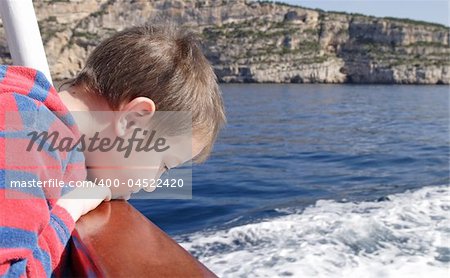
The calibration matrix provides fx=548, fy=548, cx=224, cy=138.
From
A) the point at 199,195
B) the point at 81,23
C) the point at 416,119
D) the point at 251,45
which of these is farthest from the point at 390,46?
the point at 199,195

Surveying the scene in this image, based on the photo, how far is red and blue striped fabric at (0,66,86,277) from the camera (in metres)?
0.78

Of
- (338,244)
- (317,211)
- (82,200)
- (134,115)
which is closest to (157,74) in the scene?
(134,115)

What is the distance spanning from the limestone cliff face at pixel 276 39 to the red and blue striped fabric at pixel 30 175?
5279cm

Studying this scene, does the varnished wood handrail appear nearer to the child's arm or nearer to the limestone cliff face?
the child's arm

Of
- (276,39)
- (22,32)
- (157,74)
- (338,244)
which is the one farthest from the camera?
(276,39)

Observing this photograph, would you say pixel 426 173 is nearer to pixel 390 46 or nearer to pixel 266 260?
pixel 266 260

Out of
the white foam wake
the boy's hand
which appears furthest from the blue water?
the boy's hand

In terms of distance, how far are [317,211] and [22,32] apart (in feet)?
9.60

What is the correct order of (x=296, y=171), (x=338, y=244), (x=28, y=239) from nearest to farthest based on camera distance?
(x=28, y=239)
(x=338, y=244)
(x=296, y=171)

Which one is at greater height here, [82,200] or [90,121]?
[90,121]

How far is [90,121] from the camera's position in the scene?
3.56 feet

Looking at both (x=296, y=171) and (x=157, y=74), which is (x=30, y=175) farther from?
(x=296, y=171)

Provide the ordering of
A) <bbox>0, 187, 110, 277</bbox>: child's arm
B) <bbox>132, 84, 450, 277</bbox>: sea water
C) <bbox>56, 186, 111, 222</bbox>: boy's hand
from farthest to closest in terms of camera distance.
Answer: <bbox>132, 84, 450, 277</bbox>: sea water < <bbox>56, 186, 111, 222</bbox>: boy's hand < <bbox>0, 187, 110, 277</bbox>: child's arm

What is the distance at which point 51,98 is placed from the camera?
0.95 m
